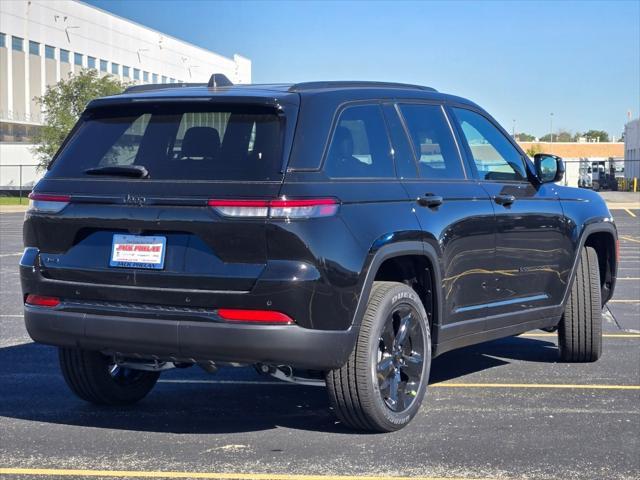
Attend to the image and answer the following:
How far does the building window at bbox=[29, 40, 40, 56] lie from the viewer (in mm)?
68956

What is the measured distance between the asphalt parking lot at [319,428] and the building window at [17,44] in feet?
202

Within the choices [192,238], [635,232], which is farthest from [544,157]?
[635,232]

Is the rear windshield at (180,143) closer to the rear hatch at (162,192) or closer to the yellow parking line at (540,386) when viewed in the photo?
the rear hatch at (162,192)

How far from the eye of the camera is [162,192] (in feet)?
18.5

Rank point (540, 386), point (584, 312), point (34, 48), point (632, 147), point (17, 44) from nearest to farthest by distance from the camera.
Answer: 1. point (540, 386)
2. point (584, 312)
3. point (17, 44)
4. point (34, 48)
5. point (632, 147)

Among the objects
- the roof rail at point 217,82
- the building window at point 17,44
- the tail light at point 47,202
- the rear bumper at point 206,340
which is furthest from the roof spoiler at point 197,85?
the building window at point 17,44

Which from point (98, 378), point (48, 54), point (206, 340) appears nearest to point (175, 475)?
point (206, 340)

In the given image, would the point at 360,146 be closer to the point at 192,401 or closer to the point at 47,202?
the point at 47,202

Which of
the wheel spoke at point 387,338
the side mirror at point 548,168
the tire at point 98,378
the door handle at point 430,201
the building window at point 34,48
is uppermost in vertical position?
the building window at point 34,48

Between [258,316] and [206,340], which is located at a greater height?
[258,316]

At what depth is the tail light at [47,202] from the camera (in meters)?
5.90

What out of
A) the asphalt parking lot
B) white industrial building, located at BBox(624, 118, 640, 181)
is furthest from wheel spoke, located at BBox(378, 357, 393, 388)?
white industrial building, located at BBox(624, 118, 640, 181)

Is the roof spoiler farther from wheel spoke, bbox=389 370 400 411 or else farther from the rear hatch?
wheel spoke, bbox=389 370 400 411

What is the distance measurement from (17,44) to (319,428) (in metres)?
65.1
